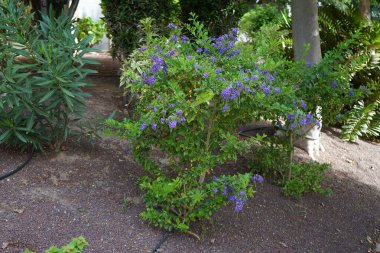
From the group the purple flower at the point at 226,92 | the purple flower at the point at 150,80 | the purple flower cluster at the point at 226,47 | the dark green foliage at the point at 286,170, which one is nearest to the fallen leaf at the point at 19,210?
the purple flower at the point at 150,80

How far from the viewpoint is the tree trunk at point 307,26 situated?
6441 millimetres

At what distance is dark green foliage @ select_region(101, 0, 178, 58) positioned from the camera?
6.71 metres

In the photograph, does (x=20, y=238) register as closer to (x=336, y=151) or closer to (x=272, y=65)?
(x=272, y=65)

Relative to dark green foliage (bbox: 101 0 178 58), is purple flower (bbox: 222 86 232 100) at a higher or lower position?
lower

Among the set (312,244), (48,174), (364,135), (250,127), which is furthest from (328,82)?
(364,135)

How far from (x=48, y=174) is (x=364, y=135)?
5977mm

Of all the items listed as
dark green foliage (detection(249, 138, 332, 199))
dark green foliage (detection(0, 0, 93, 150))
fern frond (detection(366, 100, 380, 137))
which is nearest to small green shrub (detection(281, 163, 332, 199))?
dark green foliage (detection(249, 138, 332, 199))

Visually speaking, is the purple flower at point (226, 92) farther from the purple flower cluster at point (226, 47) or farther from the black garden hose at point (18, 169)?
the black garden hose at point (18, 169)

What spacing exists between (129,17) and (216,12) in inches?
64.4

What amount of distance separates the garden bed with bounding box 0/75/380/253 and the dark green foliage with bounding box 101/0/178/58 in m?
1.95

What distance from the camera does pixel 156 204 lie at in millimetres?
4035

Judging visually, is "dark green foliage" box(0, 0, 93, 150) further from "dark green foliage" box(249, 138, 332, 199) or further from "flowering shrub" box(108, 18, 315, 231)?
"dark green foliage" box(249, 138, 332, 199)

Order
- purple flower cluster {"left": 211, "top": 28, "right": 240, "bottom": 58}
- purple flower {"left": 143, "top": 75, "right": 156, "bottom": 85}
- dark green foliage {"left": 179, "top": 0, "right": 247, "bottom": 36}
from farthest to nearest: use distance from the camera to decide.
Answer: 1. dark green foliage {"left": 179, "top": 0, "right": 247, "bottom": 36}
2. purple flower cluster {"left": 211, "top": 28, "right": 240, "bottom": 58}
3. purple flower {"left": 143, "top": 75, "right": 156, "bottom": 85}

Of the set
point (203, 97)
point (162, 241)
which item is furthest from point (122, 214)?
point (203, 97)
